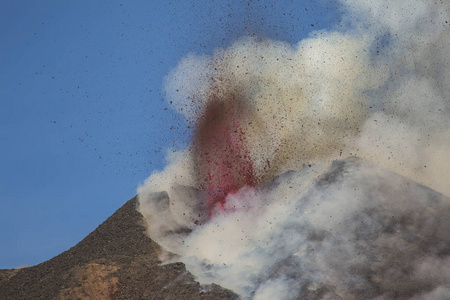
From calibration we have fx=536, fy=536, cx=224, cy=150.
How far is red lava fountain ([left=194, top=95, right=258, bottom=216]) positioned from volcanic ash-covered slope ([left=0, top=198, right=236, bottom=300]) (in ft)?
17.0

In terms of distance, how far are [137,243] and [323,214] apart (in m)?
8.82

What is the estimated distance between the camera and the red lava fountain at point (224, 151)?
2946cm

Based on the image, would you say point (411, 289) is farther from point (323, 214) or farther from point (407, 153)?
point (407, 153)

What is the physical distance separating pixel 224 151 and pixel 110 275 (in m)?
10.1

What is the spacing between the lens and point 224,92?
2939 cm

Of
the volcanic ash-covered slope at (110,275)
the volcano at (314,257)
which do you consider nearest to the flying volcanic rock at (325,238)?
the volcano at (314,257)

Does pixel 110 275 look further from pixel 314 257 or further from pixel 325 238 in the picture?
pixel 325 238

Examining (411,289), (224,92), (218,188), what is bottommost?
(411,289)

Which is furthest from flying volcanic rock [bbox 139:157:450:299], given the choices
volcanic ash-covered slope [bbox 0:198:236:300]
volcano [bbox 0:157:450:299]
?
volcanic ash-covered slope [bbox 0:198:236:300]

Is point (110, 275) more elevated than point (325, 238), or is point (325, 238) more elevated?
point (325, 238)

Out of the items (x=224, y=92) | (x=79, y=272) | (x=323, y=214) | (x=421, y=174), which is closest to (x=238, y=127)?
(x=224, y=92)

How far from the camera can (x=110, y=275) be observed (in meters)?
22.6

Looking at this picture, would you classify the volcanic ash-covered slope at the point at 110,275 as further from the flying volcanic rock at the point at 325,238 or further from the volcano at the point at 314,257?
the flying volcanic rock at the point at 325,238

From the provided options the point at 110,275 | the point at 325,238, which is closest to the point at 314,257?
the point at 325,238
